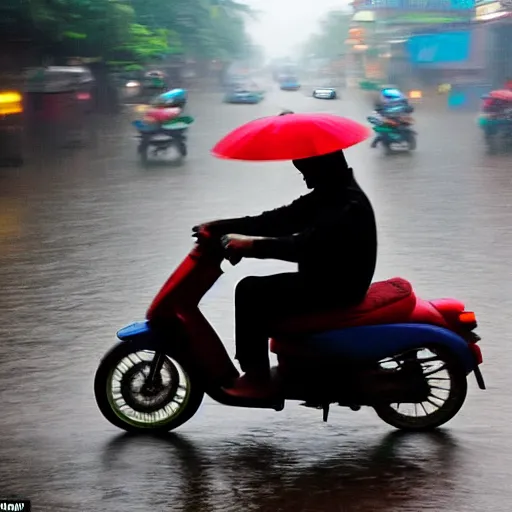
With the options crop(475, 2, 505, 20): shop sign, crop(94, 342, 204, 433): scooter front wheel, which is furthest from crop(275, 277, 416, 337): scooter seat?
crop(475, 2, 505, 20): shop sign

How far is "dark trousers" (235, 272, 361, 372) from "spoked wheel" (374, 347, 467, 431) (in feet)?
1.32

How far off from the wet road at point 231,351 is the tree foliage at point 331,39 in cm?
932

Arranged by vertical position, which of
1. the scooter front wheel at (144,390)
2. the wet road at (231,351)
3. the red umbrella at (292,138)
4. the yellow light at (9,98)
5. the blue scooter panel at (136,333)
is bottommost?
the yellow light at (9,98)

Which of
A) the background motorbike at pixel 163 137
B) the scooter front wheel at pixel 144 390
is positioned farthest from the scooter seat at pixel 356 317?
the background motorbike at pixel 163 137

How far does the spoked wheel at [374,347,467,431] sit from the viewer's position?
478cm

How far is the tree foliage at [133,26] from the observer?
24844 millimetres

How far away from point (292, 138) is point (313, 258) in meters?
0.52

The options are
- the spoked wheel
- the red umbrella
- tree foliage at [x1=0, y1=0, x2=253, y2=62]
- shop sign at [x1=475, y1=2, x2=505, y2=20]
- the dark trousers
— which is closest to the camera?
the red umbrella

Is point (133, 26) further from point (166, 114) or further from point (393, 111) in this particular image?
point (393, 111)

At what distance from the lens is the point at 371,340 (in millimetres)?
4645

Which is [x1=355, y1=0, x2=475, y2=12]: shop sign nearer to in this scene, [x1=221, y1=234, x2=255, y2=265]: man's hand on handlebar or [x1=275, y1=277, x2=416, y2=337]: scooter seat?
[x1=275, y1=277, x2=416, y2=337]: scooter seat

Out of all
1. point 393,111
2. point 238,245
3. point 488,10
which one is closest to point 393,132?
point 393,111

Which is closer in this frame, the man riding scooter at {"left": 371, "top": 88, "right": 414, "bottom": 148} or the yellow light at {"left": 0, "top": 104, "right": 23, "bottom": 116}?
the yellow light at {"left": 0, "top": 104, "right": 23, "bottom": 116}

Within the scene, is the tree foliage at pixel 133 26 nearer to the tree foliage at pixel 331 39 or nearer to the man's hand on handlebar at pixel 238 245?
the tree foliage at pixel 331 39
